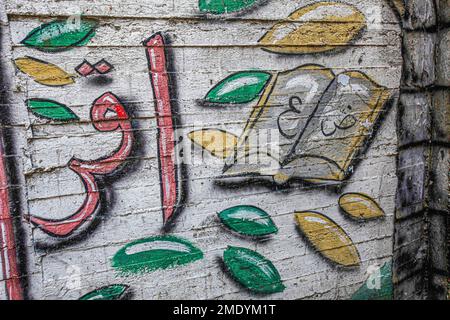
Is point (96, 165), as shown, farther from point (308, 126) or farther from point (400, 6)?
point (400, 6)

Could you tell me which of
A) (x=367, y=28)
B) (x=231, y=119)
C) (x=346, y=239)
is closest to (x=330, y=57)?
(x=367, y=28)

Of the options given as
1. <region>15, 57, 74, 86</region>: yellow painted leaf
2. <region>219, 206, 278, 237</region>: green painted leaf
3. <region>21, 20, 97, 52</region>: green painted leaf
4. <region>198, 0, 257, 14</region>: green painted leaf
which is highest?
<region>198, 0, 257, 14</region>: green painted leaf

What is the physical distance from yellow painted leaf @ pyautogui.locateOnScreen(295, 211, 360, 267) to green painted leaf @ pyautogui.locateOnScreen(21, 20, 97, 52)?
1.53 metres

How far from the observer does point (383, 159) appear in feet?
9.06

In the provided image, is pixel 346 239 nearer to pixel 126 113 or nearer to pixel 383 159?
pixel 383 159

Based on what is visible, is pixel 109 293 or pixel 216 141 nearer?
pixel 109 293

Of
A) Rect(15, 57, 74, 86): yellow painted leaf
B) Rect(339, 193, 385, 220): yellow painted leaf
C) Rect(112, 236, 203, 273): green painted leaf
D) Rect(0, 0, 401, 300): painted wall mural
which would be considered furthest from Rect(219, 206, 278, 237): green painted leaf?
Rect(15, 57, 74, 86): yellow painted leaf

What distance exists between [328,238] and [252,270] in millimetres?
542

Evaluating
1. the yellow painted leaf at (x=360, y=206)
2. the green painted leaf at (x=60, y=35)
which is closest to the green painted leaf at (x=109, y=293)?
the green painted leaf at (x=60, y=35)

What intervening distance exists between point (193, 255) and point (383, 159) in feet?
4.58

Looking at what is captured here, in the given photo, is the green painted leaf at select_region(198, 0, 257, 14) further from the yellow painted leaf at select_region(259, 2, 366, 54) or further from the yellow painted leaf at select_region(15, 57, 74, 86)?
the yellow painted leaf at select_region(15, 57, 74, 86)

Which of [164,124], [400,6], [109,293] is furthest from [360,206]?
[109,293]

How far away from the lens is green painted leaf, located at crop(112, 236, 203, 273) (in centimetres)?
219

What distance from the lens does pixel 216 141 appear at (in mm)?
2293
